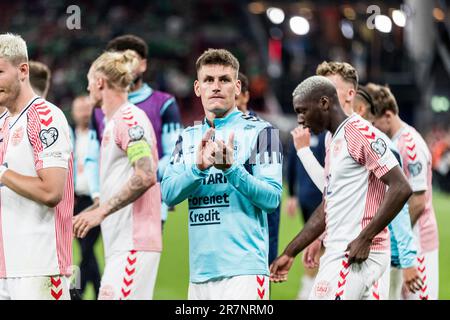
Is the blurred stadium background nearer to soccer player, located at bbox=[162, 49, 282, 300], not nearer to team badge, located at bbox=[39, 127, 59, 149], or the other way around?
soccer player, located at bbox=[162, 49, 282, 300]

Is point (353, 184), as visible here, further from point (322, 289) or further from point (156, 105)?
point (156, 105)

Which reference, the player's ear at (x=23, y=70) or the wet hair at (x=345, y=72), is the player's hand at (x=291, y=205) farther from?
the player's ear at (x=23, y=70)

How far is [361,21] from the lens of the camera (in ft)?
127

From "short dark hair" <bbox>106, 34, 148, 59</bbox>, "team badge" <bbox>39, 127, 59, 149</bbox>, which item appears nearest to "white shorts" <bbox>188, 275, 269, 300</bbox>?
→ "team badge" <bbox>39, 127, 59, 149</bbox>

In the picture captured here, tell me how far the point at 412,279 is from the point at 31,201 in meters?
3.05

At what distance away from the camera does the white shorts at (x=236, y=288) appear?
545 cm

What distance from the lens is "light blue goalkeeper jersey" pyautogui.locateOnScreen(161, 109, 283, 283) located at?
5.48m

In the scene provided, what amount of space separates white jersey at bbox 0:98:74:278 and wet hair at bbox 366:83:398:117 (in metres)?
3.13

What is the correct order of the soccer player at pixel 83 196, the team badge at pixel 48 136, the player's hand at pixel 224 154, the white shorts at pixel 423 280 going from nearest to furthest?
the player's hand at pixel 224 154
the team badge at pixel 48 136
the white shorts at pixel 423 280
the soccer player at pixel 83 196

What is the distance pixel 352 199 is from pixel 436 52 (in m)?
34.4

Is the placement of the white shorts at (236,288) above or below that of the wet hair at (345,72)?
below

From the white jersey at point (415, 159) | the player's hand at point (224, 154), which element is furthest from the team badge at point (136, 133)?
the white jersey at point (415, 159)

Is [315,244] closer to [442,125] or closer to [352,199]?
[352,199]

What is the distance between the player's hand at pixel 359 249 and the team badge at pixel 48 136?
177cm
